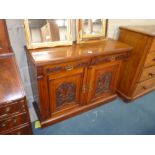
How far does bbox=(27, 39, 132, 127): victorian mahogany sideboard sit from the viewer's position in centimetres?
119

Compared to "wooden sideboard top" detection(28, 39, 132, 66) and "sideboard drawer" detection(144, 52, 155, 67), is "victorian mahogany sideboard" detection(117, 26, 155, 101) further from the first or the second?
"wooden sideboard top" detection(28, 39, 132, 66)

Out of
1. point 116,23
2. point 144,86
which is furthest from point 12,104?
point 144,86

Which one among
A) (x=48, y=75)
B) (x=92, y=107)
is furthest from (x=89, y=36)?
(x=92, y=107)

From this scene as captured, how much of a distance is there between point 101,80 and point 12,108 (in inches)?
40.7

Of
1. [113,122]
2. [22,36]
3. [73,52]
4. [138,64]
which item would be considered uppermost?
[22,36]

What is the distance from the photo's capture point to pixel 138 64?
5.44 ft

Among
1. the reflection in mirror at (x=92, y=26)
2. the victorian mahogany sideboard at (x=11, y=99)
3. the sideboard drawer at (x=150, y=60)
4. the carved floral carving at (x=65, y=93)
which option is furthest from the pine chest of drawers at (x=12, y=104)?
the sideboard drawer at (x=150, y=60)

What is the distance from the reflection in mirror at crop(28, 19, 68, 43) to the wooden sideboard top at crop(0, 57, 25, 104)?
0.37 m

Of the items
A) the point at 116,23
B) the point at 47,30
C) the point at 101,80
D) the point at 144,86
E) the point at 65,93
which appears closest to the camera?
the point at 47,30

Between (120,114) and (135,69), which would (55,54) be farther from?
(120,114)

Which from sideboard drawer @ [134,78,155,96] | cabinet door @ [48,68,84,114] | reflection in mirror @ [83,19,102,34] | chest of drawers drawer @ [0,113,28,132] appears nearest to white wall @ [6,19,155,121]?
reflection in mirror @ [83,19,102,34]

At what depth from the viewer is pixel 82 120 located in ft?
5.53

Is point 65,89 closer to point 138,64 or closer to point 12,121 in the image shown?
point 12,121
